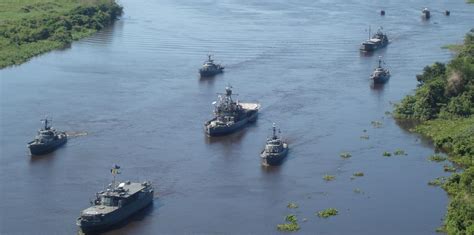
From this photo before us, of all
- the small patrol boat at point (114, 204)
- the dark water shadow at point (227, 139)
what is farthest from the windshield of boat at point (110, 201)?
the dark water shadow at point (227, 139)

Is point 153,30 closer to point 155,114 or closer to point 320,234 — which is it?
point 155,114

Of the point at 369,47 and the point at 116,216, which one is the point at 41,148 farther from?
the point at 369,47

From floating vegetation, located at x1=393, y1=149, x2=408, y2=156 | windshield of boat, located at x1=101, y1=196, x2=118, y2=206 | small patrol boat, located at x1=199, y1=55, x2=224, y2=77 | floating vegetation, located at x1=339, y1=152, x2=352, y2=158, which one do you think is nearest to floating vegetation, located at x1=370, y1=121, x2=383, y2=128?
floating vegetation, located at x1=393, y1=149, x2=408, y2=156

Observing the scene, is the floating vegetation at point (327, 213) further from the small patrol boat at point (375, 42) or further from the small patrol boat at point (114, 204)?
the small patrol boat at point (375, 42)

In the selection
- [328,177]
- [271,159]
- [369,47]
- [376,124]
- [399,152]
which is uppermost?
[369,47]

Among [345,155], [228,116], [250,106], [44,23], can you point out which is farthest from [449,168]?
[44,23]

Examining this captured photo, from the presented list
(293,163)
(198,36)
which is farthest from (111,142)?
(198,36)
